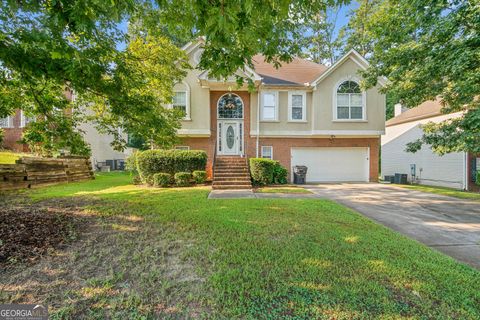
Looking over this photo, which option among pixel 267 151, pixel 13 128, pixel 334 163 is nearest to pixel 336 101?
pixel 334 163

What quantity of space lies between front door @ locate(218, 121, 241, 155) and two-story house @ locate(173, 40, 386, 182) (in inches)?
2.4

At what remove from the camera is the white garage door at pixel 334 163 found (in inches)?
563

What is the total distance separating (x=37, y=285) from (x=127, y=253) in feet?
3.75

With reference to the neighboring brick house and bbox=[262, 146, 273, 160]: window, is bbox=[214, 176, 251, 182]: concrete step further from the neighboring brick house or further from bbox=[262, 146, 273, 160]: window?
the neighboring brick house

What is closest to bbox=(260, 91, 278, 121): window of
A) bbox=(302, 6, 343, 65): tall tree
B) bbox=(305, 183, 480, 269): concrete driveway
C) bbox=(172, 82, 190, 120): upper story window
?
bbox=(172, 82, 190, 120): upper story window

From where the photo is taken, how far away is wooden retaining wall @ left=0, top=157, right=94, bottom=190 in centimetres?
976

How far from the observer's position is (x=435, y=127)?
9.59 metres

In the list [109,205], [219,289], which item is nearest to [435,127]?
[219,289]

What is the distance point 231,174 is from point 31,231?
8.09 m

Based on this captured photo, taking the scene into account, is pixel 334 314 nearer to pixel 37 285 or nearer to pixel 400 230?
pixel 37 285

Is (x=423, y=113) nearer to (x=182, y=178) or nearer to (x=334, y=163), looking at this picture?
(x=334, y=163)

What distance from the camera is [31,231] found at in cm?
461

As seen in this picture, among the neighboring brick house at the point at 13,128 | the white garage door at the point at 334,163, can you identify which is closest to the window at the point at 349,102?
the white garage door at the point at 334,163

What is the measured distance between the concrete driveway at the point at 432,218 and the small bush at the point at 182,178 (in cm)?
674
